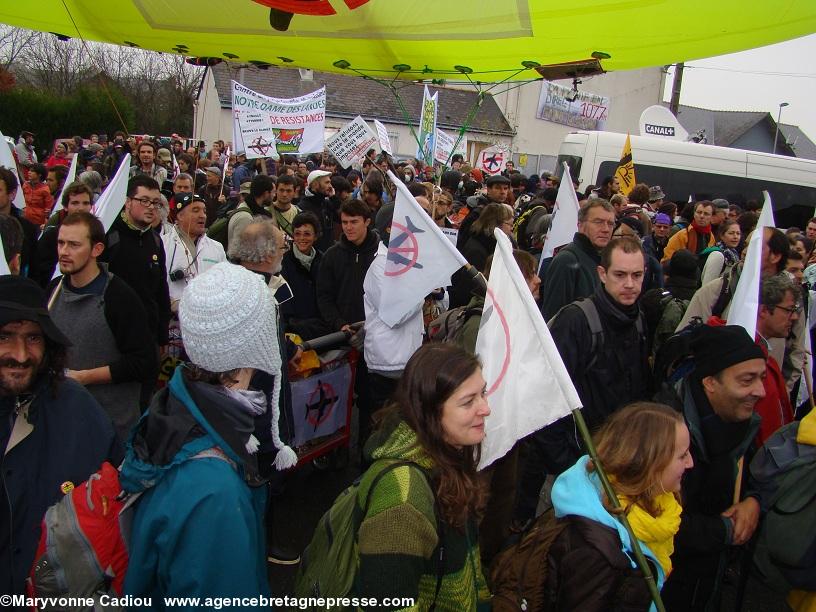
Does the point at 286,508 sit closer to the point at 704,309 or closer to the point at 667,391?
the point at 667,391

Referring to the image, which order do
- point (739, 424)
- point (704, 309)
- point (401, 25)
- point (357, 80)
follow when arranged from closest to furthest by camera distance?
point (739, 424)
point (704, 309)
point (401, 25)
point (357, 80)

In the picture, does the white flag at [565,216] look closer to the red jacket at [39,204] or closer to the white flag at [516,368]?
the white flag at [516,368]

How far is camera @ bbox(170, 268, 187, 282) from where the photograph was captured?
4984 mm

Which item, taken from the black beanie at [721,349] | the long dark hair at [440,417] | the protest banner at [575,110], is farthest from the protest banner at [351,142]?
the protest banner at [575,110]

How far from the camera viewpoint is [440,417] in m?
1.84

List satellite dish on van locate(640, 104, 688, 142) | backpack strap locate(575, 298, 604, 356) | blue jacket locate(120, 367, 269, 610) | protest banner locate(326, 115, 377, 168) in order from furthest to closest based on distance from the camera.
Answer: satellite dish on van locate(640, 104, 688, 142) < protest banner locate(326, 115, 377, 168) < backpack strap locate(575, 298, 604, 356) < blue jacket locate(120, 367, 269, 610)

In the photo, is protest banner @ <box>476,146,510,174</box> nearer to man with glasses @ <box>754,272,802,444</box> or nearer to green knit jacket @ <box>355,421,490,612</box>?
man with glasses @ <box>754,272,802,444</box>

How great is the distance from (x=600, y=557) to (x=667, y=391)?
1.31m

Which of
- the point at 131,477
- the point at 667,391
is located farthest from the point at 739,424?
the point at 131,477

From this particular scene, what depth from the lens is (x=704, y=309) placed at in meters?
4.16

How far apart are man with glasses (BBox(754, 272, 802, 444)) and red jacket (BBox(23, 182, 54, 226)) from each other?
802 cm

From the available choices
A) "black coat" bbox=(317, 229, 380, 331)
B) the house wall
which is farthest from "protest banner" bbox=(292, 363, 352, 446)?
the house wall

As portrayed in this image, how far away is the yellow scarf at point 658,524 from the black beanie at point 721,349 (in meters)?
0.79

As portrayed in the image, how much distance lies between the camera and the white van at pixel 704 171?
51.1ft
